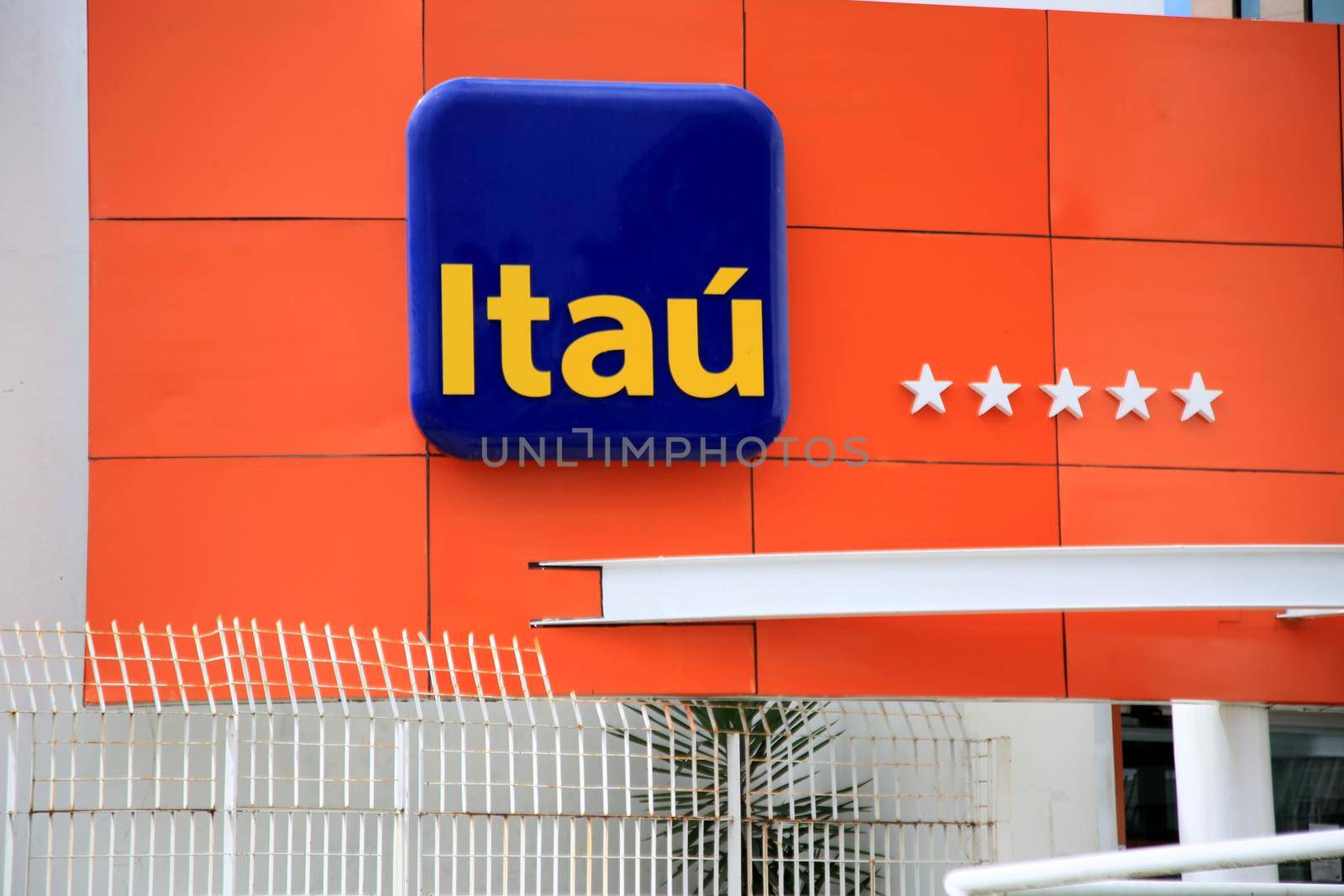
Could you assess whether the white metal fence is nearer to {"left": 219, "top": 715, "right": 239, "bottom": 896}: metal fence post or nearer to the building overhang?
{"left": 219, "top": 715, "right": 239, "bottom": 896}: metal fence post

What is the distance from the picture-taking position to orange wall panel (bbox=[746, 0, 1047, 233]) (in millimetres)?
8078

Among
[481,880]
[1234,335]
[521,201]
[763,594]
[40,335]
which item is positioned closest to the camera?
[763,594]

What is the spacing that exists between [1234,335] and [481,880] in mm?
5887

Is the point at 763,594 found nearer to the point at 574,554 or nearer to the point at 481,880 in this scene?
the point at 574,554

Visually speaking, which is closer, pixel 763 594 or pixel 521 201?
pixel 763 594

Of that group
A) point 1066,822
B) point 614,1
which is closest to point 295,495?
point 614,1

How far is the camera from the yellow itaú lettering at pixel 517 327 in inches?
293

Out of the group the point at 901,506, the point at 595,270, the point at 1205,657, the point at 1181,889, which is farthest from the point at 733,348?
the point at 1181,889

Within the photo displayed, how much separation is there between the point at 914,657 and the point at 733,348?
5.71 feet

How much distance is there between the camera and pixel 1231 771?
8.32 m

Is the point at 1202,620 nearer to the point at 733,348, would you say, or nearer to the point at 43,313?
the point at 733,348

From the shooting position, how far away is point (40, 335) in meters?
9.66

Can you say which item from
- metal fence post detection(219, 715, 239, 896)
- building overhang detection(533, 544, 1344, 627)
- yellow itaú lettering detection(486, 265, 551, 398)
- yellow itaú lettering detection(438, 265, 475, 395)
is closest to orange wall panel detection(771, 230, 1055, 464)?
building overhang detection(533, 544, 1344, 627)

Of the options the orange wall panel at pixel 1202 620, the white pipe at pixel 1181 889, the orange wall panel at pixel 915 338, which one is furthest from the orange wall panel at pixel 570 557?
the white pipe at pixel 1181 889
